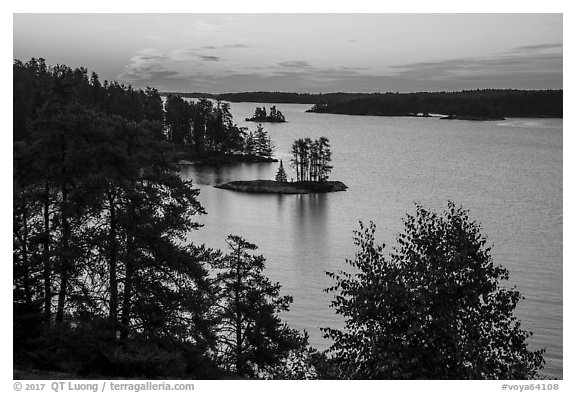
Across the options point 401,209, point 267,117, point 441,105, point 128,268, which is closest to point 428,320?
point 128,268

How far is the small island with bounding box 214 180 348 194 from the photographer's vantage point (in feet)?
230

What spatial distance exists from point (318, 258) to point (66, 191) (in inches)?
1041

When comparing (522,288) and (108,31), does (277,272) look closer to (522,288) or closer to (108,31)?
(522,288)

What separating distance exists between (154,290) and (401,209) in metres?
42.8

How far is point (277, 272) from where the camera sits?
3488 cm

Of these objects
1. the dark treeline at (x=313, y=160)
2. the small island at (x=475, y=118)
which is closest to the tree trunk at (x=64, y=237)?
the dark treeline at (x=313, y=160)

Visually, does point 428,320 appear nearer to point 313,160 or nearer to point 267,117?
point 313,160

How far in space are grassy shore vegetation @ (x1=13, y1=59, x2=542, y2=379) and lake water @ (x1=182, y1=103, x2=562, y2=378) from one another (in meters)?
10.1

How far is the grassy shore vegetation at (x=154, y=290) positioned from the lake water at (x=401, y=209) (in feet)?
33.2

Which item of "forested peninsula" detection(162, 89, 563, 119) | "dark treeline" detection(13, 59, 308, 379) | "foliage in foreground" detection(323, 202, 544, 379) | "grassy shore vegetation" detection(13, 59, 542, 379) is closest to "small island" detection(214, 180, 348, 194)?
"forested peninsula" detection(162, 89, 563, 119)

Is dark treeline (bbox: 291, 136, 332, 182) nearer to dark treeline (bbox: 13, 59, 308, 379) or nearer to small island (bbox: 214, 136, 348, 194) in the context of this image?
small island (bbox: 214, 136, 348, 194)

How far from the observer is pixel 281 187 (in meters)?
71.3
